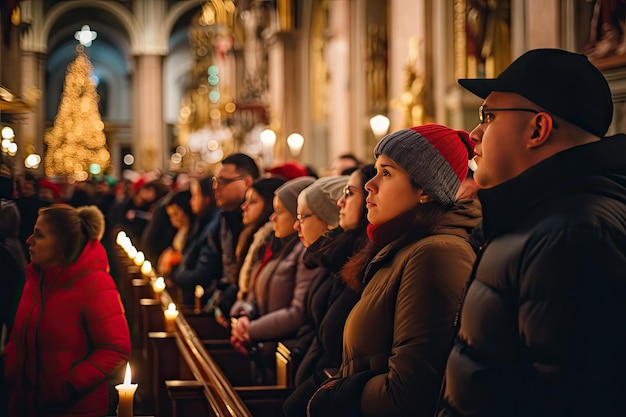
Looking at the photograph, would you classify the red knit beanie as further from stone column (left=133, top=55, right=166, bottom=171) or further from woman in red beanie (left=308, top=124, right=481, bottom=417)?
stone column (left=133, top=55, right=166, bottom=171)

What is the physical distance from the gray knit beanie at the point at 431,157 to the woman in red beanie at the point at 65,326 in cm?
106

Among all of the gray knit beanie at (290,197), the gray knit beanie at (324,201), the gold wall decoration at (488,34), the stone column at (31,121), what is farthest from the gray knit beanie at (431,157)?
the gold wall decoration at (488,34)

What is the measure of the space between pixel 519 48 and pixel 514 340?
8.06 metres

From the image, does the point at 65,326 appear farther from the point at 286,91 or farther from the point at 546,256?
the point at 286,91

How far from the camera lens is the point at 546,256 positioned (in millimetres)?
2406

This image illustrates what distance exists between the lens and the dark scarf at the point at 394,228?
3.56 meters

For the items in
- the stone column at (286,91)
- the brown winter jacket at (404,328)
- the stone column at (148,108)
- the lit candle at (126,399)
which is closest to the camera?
the lit candle at (126,399)

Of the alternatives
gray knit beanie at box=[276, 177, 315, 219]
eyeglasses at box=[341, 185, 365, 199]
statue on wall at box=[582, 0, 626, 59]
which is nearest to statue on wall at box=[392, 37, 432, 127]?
statue on wall at box=[582, 0, 626, 59]

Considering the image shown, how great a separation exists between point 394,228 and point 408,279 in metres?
0.32

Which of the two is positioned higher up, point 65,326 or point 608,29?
point 608,29

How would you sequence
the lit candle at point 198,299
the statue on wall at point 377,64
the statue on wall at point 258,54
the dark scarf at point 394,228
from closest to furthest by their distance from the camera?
the dark scarf at point 394,228 → the lit candle at point 198,299 → the statue on wall at point 377,64 → the statue on wall at point 258,54

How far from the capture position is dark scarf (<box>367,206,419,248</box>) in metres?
3.56

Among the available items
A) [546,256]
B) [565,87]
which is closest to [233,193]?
[565,87]

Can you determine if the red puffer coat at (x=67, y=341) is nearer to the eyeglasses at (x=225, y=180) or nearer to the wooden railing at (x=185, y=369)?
the wooden railing at (x=185, y=369)
